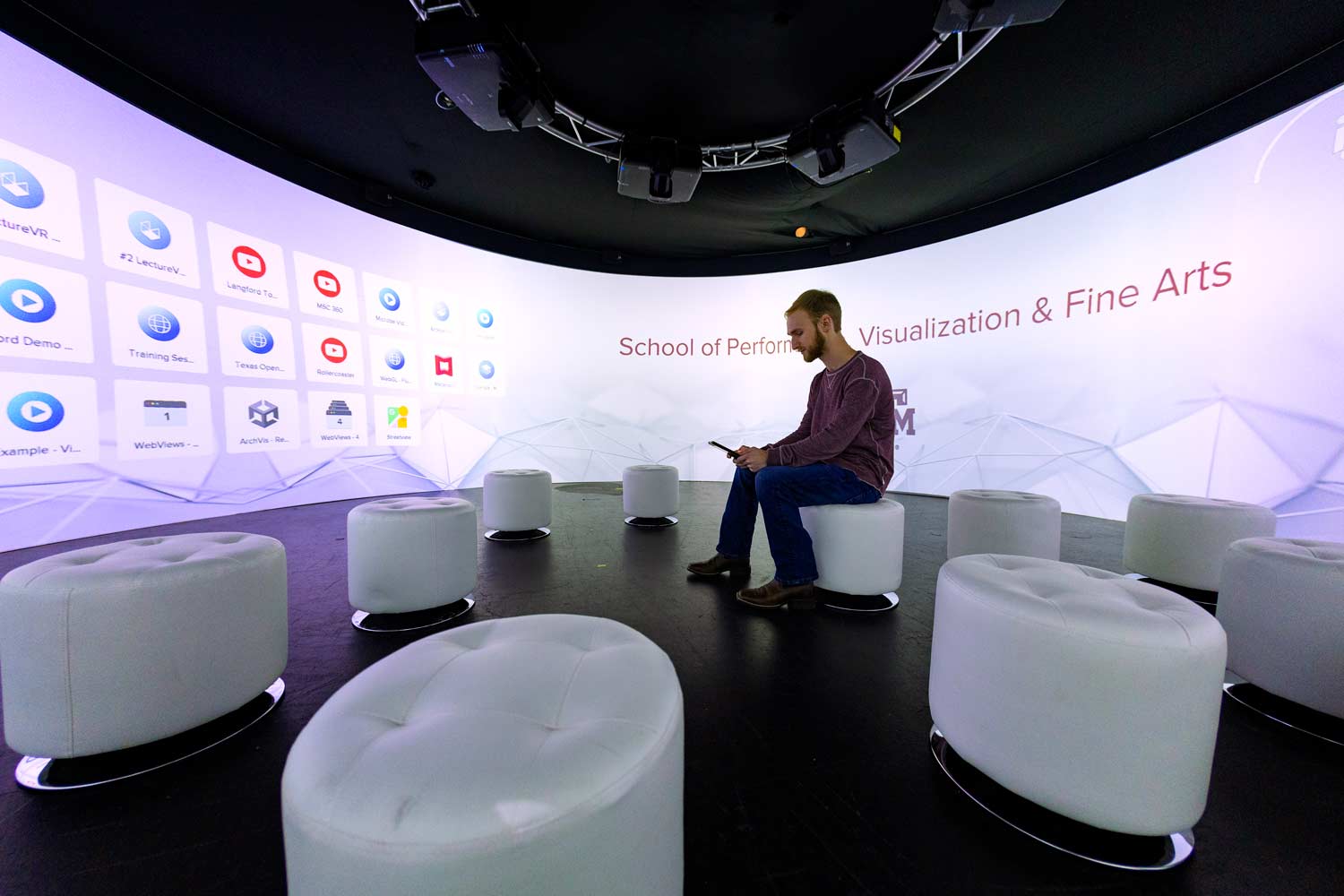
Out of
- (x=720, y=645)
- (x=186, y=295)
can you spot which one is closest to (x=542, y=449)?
(x=186, y=295)

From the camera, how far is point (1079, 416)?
4.38 m

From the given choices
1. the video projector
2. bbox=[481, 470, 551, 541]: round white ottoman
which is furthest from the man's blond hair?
the video projector

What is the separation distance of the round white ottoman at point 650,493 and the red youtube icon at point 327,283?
3.45 metres

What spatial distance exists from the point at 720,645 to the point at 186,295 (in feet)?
15.5

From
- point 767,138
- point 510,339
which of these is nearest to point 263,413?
point 510,339

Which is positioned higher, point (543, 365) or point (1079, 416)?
point (543, 365)

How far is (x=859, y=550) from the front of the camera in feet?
6.89

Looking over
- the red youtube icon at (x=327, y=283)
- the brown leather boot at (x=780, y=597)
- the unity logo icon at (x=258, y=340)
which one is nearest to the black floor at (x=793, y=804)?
the brown leather boot at (x=780, y=597)

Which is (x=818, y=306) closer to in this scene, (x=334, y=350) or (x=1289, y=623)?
(x=1289, y=623)

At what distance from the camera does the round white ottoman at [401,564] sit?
1.88m

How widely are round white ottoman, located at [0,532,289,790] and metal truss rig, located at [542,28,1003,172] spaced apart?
3830 mm

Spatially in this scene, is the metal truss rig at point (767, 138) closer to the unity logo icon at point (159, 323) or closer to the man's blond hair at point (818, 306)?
the man's blond hair at point (818, 306)

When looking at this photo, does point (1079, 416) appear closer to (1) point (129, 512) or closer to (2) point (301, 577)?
(2) point (301, 577)

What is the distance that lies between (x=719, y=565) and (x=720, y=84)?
3489 millimetres
